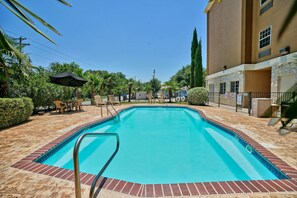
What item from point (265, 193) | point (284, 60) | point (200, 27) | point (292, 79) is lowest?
point (265, 193)

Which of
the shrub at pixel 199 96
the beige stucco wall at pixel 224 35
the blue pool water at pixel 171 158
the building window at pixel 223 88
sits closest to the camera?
the blue pool water at pixel 171 158

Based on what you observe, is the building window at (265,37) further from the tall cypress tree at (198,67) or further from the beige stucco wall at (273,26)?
the tall cypress tree at (198,67)

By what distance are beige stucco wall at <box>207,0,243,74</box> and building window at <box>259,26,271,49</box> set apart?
1.45 metres

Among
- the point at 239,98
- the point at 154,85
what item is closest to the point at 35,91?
the point at 239,98

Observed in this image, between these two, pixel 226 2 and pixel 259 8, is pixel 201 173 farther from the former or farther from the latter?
pixel 226 2

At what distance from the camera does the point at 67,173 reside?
3244 mm

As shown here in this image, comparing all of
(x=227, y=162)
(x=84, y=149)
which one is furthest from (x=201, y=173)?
(x=84, y=149)

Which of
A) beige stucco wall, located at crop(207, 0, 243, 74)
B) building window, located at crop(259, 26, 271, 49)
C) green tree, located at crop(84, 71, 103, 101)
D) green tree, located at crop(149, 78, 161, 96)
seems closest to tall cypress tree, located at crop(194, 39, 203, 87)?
beige stucco wall, located at crop(207, 0, 243, 74)

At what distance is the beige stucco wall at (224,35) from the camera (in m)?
14.6

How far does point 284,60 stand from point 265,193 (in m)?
10.5

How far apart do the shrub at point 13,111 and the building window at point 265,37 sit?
50.2ft

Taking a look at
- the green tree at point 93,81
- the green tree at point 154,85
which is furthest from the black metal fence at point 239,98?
the green tree at point 154,85

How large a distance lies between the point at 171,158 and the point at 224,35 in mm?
16112

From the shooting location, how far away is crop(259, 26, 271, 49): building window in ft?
39.4
